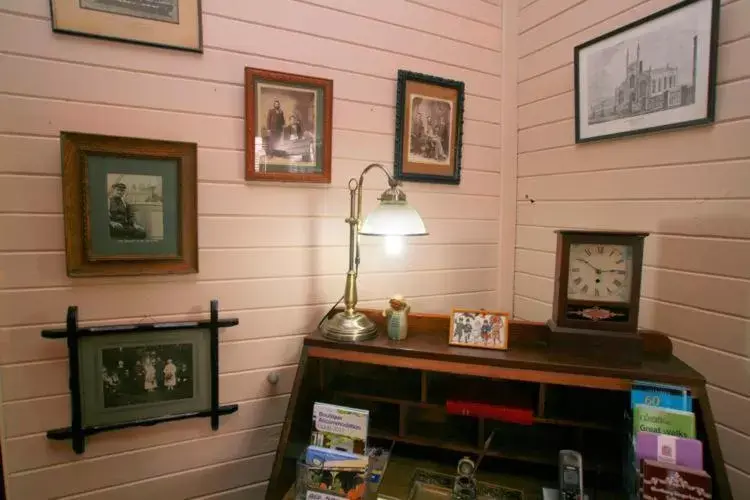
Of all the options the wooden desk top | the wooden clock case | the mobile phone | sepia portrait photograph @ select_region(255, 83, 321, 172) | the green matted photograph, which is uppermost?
sepia portrait photograph @ select_region(255, 83, 321, 172)

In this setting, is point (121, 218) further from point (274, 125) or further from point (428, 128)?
point (428, 128)

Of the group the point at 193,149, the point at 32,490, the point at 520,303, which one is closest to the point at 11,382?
the point at 32,490

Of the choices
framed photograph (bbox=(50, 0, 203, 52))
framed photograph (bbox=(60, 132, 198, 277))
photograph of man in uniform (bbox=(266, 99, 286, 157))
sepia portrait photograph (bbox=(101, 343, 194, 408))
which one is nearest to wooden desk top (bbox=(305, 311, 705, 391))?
sepia portrait photograph (bbox=(101, 343, 194, 408))

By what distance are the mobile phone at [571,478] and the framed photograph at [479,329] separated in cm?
35

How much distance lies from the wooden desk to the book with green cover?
6cm

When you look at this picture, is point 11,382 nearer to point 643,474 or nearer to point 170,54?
point 170,54

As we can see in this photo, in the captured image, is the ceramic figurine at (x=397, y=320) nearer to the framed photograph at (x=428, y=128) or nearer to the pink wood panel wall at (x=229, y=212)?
the pink wood panel wall at (x=229, y=212)

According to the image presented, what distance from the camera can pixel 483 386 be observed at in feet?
4.74

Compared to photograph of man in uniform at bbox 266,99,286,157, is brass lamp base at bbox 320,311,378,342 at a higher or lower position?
lower

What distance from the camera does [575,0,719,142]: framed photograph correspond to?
125cm

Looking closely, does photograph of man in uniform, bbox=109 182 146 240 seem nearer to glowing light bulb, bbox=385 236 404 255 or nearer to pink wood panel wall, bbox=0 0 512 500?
pink wood panel wall, bbox=0 0 512 500

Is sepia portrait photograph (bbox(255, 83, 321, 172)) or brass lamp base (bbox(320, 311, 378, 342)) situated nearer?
brass lamp base (bbox(320, 311, 378, 342))

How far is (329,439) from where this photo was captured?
1309mm

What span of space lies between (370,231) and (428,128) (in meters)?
0.69
